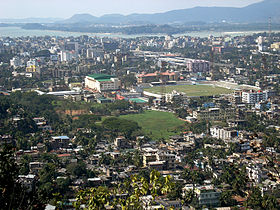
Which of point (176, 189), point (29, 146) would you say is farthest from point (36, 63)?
point (176, 189)

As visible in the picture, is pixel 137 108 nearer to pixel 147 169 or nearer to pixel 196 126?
pixel 196 126

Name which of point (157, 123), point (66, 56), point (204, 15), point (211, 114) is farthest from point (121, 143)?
point (204, 15)

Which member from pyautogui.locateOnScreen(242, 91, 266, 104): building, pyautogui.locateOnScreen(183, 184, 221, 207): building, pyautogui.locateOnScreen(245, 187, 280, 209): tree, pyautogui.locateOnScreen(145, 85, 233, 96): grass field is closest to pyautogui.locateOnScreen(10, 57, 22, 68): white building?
pyautogui.locateOnScreen(145, 85, 233, 96): grass field

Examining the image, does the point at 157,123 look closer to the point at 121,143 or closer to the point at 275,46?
the point at 121,143

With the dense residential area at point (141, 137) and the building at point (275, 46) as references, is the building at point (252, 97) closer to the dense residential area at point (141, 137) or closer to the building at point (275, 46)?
the dense residential area at point (141, 137)

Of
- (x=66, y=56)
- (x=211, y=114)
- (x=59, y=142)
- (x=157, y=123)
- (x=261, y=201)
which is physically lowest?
(x=66, y=56)

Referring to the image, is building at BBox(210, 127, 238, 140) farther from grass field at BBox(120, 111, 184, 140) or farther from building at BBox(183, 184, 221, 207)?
building at BBox(183, 184, 221, 207)

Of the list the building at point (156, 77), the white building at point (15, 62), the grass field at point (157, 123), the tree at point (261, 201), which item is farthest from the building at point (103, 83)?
the tree at point (261, 201)
